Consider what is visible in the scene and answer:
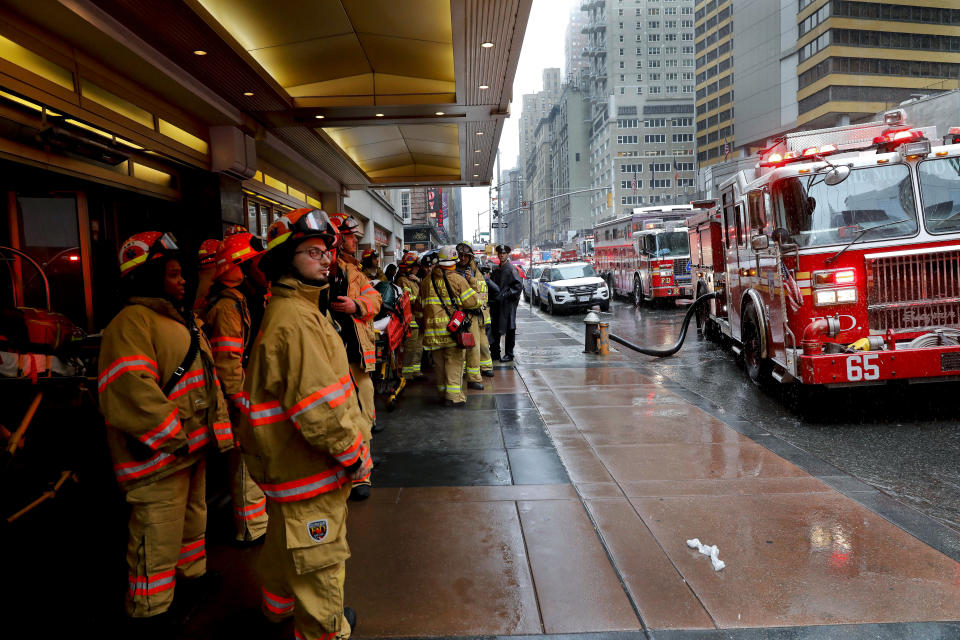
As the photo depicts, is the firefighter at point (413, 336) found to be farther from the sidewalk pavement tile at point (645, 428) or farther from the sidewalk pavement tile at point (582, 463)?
the sidewalk pavement tile at point (582, 463)

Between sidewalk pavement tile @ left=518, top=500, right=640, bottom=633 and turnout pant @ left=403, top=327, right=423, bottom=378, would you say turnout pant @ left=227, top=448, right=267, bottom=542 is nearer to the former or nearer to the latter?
sidewalk pavement tile @ left=518, top=500, right=640, bottom=633

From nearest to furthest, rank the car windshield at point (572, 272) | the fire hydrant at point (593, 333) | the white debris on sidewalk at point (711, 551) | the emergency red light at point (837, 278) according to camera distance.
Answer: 1. the white debris on sidewalk at point (711, 551)
2. the emergency red light at point (837, 278)
3. the fire hydrant at point (593, 333)
4. the car windshield at point (572, 272)

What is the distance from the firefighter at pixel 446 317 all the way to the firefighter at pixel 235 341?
358 cm

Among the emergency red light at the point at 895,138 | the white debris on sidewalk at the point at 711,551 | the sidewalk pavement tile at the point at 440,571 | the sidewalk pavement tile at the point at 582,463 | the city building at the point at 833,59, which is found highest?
the city building at the point at 833,59

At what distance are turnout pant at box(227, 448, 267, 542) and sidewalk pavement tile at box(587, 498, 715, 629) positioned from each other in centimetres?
216

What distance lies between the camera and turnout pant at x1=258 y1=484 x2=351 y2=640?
8.04ft

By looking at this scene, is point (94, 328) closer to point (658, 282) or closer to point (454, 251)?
point (454, 251)

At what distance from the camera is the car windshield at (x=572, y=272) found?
22281 mm

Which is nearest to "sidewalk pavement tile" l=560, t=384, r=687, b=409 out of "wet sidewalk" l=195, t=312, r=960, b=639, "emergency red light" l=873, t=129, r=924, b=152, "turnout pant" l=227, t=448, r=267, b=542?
"wet sidewalk" l=195, t=312, r=960, b=639

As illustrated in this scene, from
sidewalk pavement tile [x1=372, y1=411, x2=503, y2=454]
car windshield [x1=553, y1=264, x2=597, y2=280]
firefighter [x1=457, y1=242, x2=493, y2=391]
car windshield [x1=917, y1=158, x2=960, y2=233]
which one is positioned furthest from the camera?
car windshield [x1=553, y1=264, x2=597, y2=280]

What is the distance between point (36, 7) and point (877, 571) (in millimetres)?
6796

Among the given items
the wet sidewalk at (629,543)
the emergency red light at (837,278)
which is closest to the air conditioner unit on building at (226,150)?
the wet sidewalk at (629,543)

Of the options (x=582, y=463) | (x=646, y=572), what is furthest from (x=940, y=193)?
(x=646, y=572)

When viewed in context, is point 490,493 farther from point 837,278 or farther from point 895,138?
point 895,138
